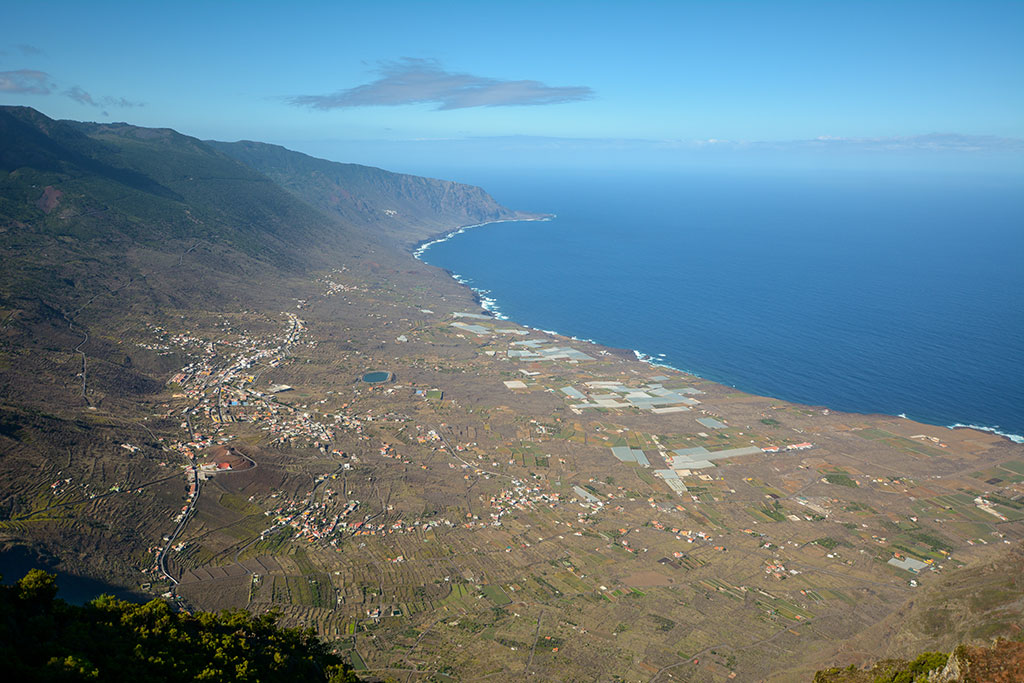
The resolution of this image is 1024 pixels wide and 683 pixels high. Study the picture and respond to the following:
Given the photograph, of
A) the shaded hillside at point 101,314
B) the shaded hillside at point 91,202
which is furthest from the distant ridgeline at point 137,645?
the shaded hillside at point 91,202

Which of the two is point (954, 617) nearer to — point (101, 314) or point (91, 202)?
point (101, 314)

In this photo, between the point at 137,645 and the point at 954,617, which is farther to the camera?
the point at 954,617

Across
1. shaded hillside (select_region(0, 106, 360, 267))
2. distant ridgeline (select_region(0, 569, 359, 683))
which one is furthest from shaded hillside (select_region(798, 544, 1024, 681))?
shaded hillside (select_region(0, 106, 360, 267))

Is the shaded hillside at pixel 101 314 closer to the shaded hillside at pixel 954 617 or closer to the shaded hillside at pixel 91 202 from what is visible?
the shaded hillside at pixel 91 202

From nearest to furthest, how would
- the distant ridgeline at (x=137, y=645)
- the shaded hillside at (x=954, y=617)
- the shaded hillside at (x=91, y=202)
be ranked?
the distant ridgeline at (x=137, y=645)
the shaded hillside at (x=954, y=617)
the shaded hillside at (x=91, y=202)

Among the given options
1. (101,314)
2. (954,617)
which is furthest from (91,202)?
(954,617)

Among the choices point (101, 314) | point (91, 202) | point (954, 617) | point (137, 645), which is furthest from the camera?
point (91, 202)

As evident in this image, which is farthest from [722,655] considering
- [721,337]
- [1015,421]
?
[721,337]

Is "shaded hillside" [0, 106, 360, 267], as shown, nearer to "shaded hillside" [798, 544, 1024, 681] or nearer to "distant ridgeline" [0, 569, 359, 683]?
"distant ridgeline" [0, 569, 359, 683]

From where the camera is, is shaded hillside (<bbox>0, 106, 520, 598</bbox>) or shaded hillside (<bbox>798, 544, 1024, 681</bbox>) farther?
shaded hillside (<bbox>0, 106, 520, 598</bbox>)
